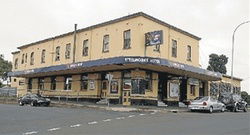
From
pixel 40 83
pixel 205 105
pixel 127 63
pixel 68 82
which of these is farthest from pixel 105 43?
pixel 40 83

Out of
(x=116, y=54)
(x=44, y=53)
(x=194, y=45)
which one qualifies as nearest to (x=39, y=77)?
(x=44, y=53)

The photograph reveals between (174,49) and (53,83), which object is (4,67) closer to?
(53,83)

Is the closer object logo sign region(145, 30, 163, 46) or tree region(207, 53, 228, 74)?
logo sign region(145, 30, 163, 46)

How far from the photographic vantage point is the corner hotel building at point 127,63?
104 ft

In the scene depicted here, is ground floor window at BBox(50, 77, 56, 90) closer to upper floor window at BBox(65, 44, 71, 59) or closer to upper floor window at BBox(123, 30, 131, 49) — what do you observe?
upper floor window at BBox(65, 44, 71, 59)

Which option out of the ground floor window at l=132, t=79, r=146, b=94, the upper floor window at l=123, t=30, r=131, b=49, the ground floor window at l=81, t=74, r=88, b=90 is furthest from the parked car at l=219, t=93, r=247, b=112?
the ground floor window at l=81, t=74, r=88, b=90

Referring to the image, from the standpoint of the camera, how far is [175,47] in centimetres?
3609

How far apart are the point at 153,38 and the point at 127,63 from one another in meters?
3.62

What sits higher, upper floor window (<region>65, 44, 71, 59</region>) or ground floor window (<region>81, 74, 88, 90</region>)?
upper floor window (<region>65, 44, 71, 59</region>)

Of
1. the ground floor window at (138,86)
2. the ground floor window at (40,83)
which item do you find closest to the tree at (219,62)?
the ground floor window at (40,83)

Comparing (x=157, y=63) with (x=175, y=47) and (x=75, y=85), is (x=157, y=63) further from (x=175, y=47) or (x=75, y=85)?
(x=75, y=85)

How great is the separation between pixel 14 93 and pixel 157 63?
2937 centimetres

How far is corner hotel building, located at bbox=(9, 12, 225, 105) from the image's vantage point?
31.7 m

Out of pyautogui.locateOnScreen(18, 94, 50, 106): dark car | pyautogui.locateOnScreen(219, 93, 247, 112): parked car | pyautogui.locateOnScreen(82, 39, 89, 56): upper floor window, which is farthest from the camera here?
pyautogui.locateOnScreen(82, 39, 89, 56): upper floor window
